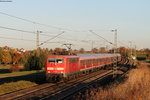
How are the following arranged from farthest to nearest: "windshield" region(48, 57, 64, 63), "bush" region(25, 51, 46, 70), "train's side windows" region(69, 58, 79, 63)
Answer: "bush" region(25, 51, 46, 70) → "train's side windows" region(69, 58, 79, 63) → "windshield" region(48, 57, 64, 63)

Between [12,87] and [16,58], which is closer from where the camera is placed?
[12,87]

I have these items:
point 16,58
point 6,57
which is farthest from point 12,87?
point 16,58

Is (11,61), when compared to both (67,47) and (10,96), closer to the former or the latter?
(67,47)

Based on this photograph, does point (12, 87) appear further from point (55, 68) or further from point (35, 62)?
point (35, 62)

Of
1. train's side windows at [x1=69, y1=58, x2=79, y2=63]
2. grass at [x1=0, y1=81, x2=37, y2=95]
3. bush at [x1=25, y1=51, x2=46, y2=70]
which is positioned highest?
train's side windows at [x1=69, y1=58, x2=79, y2=63]

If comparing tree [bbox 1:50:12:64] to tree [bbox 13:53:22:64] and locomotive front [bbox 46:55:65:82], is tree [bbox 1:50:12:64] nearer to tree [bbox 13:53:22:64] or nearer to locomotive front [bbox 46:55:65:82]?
tree [bbox 13:53:22:64]

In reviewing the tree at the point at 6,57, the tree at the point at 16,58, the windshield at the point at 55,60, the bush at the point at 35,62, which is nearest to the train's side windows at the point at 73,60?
the windshield at the point at 55,60

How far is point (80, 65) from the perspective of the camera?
101 ft

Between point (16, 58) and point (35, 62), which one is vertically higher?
point (35, 62)

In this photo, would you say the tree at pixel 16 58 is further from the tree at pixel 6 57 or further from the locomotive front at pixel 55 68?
the locomotive front at pixel 55 68

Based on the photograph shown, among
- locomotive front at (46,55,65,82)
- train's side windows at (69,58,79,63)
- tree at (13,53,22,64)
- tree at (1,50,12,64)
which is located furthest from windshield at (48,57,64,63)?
tree at (13,53,22,64)

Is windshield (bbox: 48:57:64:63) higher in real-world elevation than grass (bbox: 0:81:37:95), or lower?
higher

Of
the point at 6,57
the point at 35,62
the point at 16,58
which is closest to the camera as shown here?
the point at 35,62

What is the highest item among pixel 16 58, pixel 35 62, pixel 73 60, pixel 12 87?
pixel 73 60
